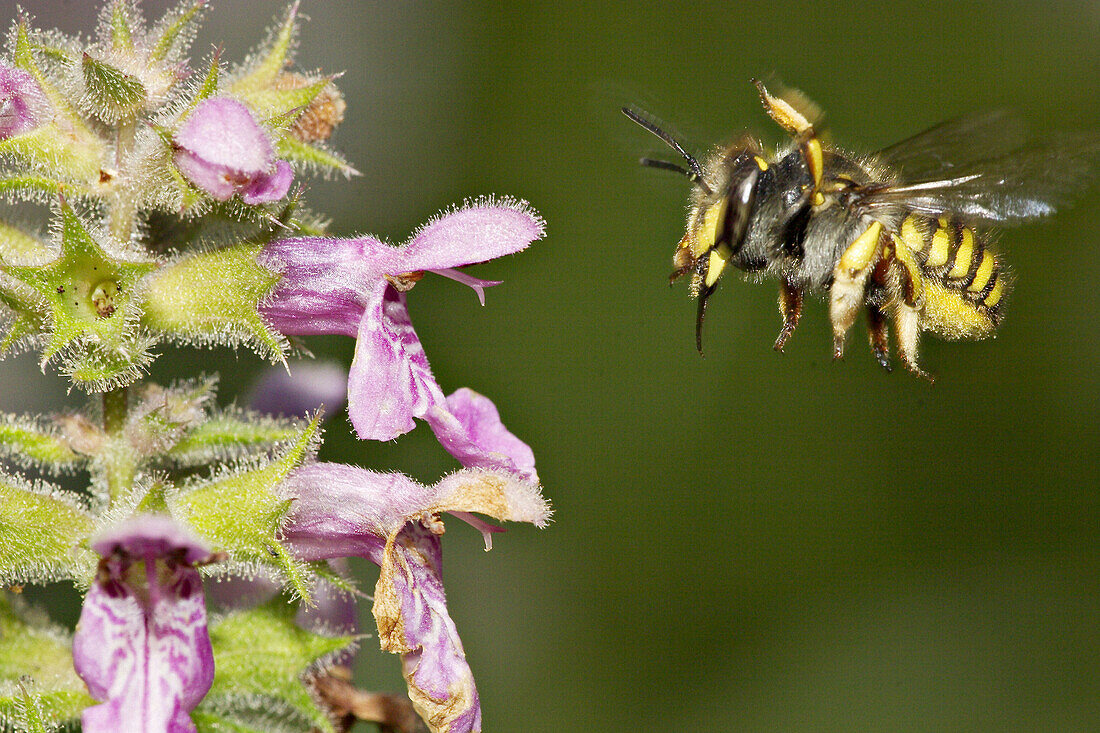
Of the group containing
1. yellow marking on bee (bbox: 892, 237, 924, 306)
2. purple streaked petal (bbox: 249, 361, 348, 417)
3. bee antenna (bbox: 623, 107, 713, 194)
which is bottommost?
purple streaked petal (bbox: 249, 361, 348, 417)

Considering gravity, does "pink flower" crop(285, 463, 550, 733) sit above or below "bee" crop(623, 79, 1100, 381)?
below

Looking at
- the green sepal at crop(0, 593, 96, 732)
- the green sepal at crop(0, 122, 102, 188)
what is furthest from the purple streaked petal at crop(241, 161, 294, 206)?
the green sepal at crop(0, 593, 96, 732)

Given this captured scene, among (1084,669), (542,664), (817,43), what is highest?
(817,43)

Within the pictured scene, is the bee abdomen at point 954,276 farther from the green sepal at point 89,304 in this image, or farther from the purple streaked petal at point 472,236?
the green sepal at point 89,304

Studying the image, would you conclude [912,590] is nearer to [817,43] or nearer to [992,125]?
[817,43]

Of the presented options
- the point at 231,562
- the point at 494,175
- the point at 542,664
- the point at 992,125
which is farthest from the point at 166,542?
the point at 494,175

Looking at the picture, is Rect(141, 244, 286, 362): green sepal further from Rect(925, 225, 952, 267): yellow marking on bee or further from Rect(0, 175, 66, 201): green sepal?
Rect(925, 225, 952, 267): yellow marking on bee

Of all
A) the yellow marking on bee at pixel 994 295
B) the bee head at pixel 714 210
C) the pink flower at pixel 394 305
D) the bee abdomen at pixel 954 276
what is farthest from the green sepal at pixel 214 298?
the yellow marking on bee at pixel 994 295
